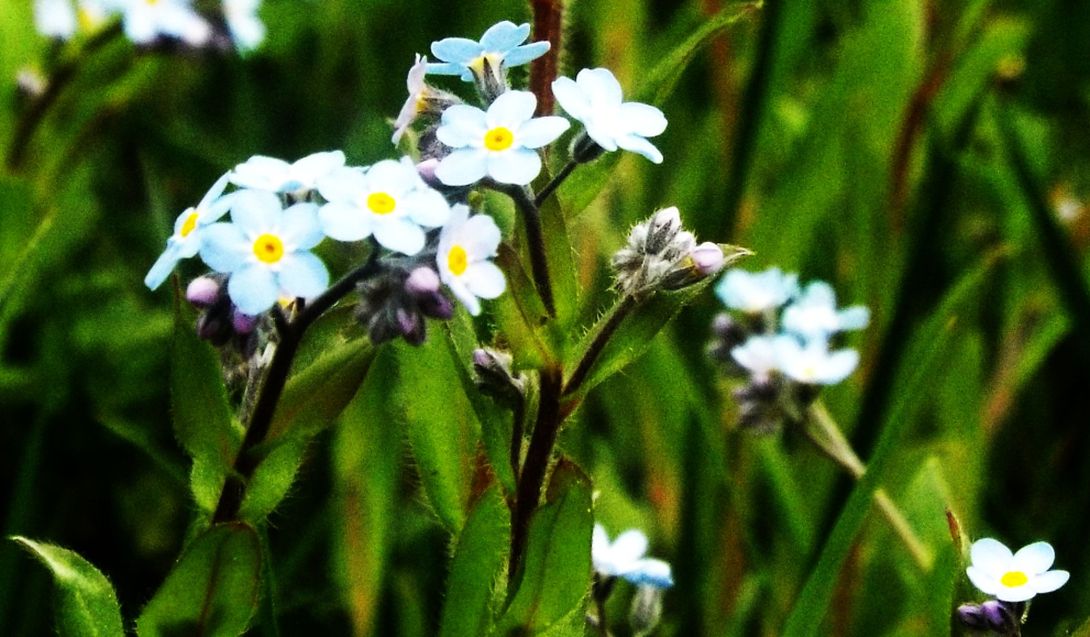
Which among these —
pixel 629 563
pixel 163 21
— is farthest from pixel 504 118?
pixel 163 21

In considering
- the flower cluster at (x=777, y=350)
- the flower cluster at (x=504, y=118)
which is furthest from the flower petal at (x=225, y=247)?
the flower cluster at (x=777, y=350)

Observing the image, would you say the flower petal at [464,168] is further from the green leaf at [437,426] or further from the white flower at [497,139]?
the green leaf at [437,426]

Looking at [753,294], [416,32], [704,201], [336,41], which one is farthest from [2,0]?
[753,294]

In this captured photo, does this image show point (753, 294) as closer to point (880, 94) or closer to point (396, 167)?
point (880, 94)

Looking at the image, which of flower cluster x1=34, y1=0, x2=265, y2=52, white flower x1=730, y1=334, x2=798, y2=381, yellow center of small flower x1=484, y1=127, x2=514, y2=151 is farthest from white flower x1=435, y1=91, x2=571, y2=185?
flower cluster x1=34, y1=0, x2=265, y2=52

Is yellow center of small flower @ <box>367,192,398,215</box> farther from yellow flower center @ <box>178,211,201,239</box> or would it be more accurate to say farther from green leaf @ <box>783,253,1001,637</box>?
green leaf @ <box>783,253,1001,637</box>
